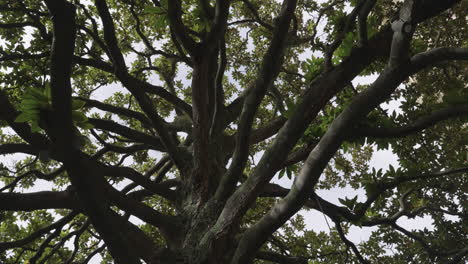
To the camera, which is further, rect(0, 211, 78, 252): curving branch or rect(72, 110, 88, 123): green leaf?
rect(0, 211, 78, 252): curving branch

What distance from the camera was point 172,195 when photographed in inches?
170

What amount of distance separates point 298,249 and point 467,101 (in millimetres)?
4386

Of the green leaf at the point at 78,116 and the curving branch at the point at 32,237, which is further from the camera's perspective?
the curving branch at the point at 32,237

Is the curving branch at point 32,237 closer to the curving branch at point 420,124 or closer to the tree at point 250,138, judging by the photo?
the tree at point 250,138

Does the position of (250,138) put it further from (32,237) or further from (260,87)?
(32,237)

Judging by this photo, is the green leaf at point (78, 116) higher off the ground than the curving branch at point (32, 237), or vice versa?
the green leaf at point (78, 116)

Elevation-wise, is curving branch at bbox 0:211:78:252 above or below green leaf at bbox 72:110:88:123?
below

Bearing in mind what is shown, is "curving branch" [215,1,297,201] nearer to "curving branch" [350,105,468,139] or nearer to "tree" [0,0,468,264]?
"tree" [0,0,468,264]

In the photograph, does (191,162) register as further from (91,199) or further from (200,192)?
(91,199)

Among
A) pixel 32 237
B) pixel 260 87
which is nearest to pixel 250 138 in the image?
pixel 260 87

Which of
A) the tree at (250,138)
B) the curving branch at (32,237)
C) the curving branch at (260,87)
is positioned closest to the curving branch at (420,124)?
the tree at (250,138)

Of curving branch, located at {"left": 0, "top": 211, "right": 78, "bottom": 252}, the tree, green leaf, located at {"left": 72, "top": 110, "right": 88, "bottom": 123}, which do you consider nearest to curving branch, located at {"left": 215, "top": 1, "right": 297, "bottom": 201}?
the tree

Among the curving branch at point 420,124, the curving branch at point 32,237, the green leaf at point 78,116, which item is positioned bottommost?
the curving branch at point 32,237

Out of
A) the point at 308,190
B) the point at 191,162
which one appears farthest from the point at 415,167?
the point at 191,162
